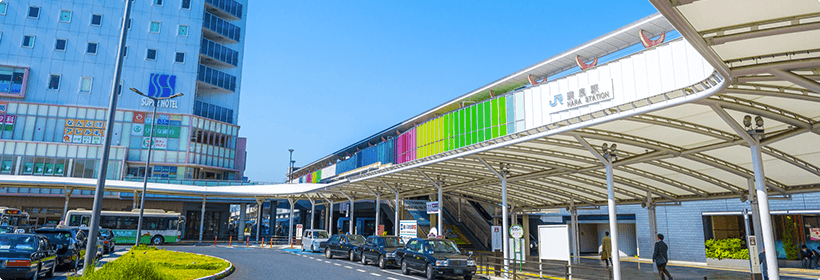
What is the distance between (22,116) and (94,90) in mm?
7304

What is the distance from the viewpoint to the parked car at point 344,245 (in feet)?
83.2

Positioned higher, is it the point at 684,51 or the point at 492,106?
the point at 492,106

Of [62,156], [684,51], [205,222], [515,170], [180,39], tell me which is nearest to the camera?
[684,51]

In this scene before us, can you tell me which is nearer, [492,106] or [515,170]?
[515,170]

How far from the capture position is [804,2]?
588cm

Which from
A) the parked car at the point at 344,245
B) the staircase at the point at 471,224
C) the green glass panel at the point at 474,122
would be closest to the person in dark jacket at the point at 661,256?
the parked car at the point at 344,245

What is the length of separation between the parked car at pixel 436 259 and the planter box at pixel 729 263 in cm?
1488

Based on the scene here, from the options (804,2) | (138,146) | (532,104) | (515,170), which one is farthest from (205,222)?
(804,2)

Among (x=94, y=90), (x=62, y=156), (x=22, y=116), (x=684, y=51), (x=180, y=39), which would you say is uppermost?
(x=180, y=39)

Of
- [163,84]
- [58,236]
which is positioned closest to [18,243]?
[58,236]

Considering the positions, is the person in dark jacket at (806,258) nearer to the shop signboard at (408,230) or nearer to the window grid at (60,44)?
the shop signboard at (408,230)

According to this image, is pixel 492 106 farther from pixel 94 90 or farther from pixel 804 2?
pixel 94 90

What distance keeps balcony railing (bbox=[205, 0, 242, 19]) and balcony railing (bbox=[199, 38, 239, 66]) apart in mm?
4936

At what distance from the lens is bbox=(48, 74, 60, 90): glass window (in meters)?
54.9
